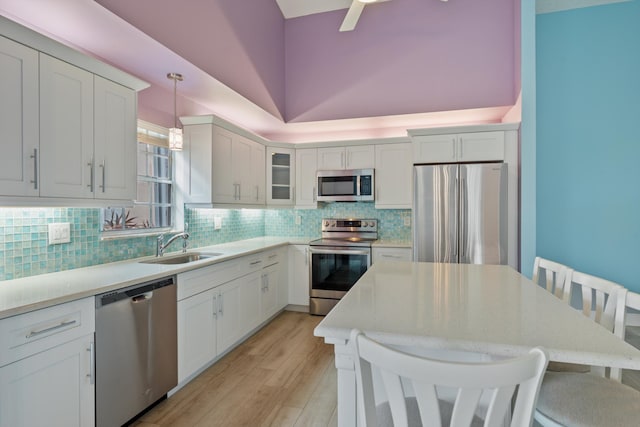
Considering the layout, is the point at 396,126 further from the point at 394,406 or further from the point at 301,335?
the point at 394,406

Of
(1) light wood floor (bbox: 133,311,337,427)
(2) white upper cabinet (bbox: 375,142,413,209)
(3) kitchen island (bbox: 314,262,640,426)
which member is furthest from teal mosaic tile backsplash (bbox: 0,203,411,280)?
(3) kitchen island (bbox: 314,262,640,426)

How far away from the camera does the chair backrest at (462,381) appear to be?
2.28ft

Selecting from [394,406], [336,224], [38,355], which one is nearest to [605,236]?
[336,224]

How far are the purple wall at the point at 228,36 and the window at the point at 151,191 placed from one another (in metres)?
0.64

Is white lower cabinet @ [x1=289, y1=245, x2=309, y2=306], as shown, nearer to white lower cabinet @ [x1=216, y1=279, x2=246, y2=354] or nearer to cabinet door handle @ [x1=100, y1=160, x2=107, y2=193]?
white lower cabinet @ [x1=216, y1=279, x2=246, y2=354]

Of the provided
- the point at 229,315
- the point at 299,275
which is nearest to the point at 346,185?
the point at 299,275

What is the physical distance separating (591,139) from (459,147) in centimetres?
153

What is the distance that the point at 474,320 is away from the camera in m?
1.16

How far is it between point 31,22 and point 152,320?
1.83m

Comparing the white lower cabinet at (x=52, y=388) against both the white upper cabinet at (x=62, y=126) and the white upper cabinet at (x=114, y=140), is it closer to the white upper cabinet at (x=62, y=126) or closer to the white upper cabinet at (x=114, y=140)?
the white upper cabinet at (x=62, y=126)

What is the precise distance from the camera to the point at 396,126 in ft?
14.0

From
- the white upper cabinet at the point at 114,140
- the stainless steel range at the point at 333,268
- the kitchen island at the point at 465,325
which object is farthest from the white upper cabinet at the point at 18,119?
the stainless steel range at the point at 333,268

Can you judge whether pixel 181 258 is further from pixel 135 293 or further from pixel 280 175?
pixel 280 175

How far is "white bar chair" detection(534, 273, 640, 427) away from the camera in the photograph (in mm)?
1077
